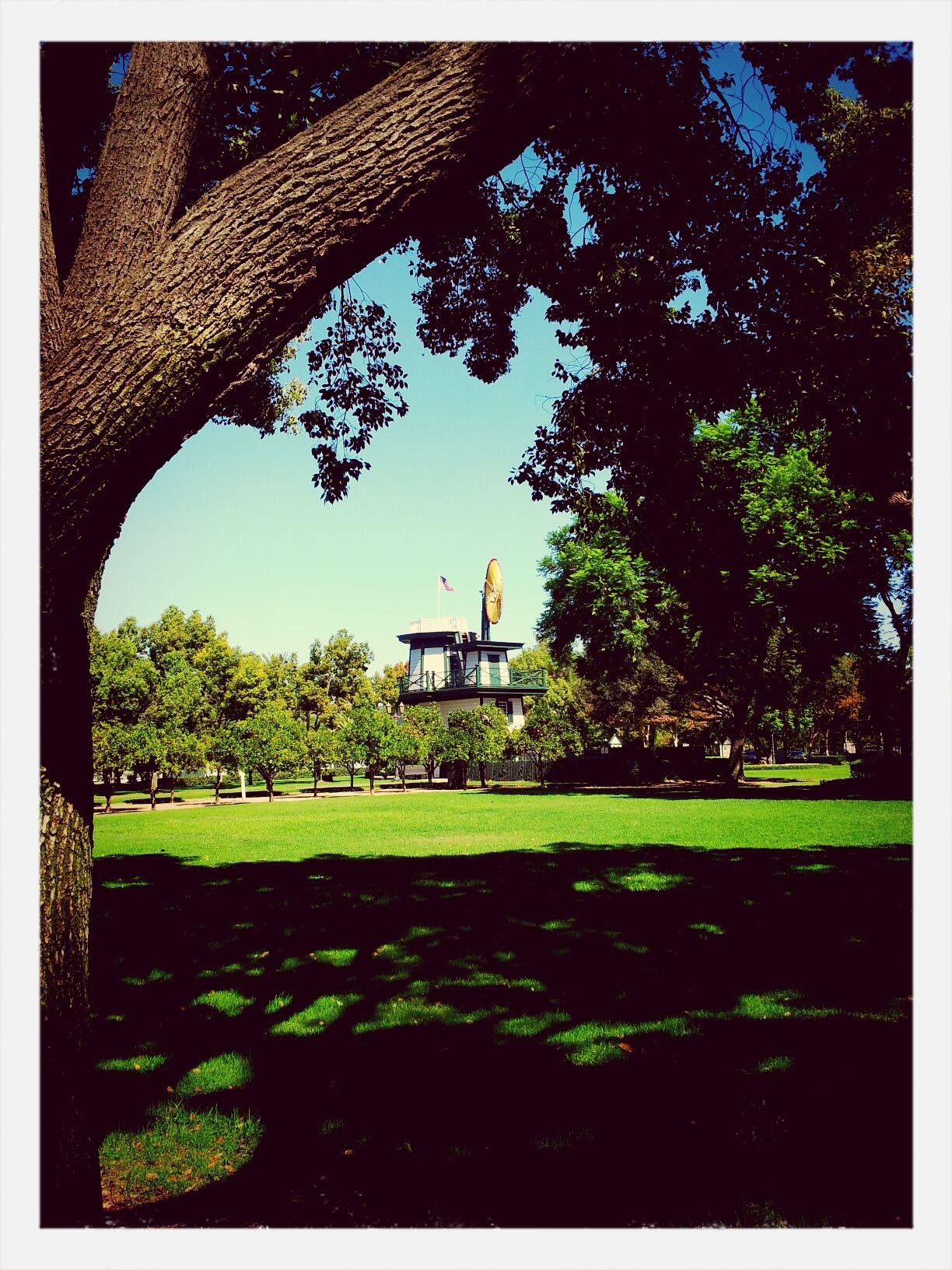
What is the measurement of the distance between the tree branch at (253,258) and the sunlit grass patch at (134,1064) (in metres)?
3.32

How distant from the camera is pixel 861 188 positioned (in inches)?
288

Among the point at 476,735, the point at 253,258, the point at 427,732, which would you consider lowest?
the point at 476,735

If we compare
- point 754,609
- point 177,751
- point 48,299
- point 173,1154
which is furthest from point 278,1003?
point 177,751

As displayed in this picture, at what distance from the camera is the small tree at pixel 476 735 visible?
126ft

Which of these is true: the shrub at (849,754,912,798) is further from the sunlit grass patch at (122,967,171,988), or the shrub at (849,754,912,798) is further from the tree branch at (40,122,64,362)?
the tree branch at (40,122,64,362)

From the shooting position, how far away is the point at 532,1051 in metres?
4.14

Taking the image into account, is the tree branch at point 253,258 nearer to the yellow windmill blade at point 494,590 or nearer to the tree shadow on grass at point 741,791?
the tree shadow on grass at point 741,791

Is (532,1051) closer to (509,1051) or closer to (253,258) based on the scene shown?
(509,1051)

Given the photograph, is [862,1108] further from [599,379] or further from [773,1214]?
[599,379]

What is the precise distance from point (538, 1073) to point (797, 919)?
4399mm

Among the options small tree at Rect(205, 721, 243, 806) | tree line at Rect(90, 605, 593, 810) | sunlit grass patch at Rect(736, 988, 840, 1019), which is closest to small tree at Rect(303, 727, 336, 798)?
tree line at Rect(90, 605, 593, 810)

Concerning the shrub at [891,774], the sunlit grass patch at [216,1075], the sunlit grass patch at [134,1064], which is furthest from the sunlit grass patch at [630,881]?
the shrub at [891,774]

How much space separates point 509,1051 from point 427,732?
35054mm
